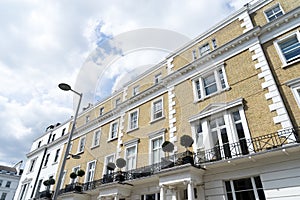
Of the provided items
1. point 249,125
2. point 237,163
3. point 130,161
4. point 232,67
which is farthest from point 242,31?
point 130,161

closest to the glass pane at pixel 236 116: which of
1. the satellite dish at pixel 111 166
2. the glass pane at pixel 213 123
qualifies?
the glass pane at pixel 213 123

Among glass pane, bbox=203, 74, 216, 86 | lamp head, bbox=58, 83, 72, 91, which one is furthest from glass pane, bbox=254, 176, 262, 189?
lamp head, bbox=58, 83, 72, 91

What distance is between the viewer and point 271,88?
32.5 ft

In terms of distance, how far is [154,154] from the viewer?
46.1 ft

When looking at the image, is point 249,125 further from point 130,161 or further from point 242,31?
point 130,161

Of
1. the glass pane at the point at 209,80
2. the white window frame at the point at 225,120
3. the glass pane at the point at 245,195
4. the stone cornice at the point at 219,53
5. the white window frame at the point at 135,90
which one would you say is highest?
the white window frame at the point at 135,90

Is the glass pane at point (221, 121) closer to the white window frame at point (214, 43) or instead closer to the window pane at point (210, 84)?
the window pane at point (210, 84)

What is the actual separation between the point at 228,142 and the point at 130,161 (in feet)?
26.6

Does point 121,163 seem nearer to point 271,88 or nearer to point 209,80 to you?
point 209,80

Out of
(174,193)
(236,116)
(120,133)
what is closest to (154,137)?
(120,133)

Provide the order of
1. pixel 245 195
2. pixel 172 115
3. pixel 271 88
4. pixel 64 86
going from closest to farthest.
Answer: pixel 245 195
pixel 64 86
pixel 271 88
pixel 172 115

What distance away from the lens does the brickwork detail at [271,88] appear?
29.5 ft

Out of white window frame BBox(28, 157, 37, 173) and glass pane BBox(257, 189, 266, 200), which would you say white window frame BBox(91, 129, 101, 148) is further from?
glass pane BBox(257, 189, 266, 200)

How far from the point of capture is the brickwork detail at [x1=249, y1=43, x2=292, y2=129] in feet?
29.5
